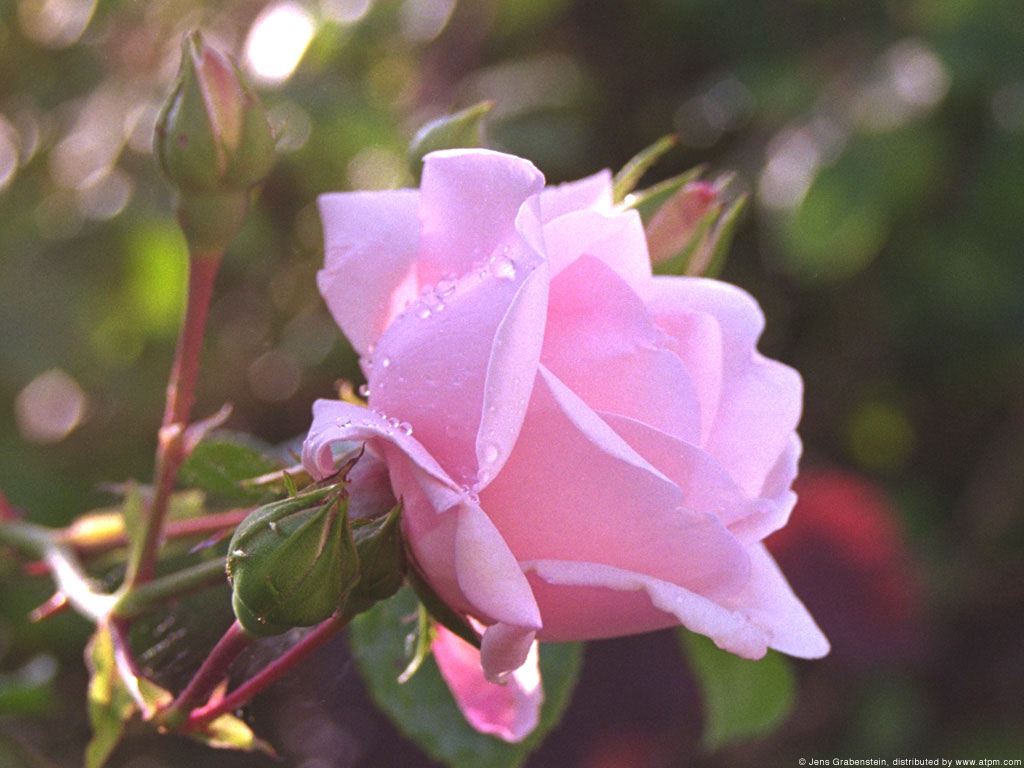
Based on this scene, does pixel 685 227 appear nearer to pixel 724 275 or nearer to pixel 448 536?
pixel 448 536

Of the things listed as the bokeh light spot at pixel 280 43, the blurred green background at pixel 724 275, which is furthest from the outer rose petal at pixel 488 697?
the bokeh light spot at pixel 280 43

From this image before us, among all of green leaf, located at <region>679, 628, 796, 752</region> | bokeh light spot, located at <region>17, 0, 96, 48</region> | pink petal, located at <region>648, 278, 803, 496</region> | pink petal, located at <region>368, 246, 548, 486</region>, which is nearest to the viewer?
pink petal, located at <region>368, 246, 548, 486</region>

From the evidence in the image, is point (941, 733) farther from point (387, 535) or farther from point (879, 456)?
point (387, 535)

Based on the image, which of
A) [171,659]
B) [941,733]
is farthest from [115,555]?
[941,733]

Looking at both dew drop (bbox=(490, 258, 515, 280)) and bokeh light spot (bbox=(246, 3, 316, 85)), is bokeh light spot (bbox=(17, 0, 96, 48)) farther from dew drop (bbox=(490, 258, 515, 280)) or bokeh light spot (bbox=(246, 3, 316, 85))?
dew drop (bbox=(490, 258, 515, 280))

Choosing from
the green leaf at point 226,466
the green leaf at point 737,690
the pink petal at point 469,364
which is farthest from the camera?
the green leaf at point 737,690

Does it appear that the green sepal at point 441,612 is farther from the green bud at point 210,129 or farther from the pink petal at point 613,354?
the green bud at point 210,129

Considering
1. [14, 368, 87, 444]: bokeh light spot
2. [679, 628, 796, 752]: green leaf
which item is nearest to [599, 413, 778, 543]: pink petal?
[679, 628, 796, 752]: green leaf
